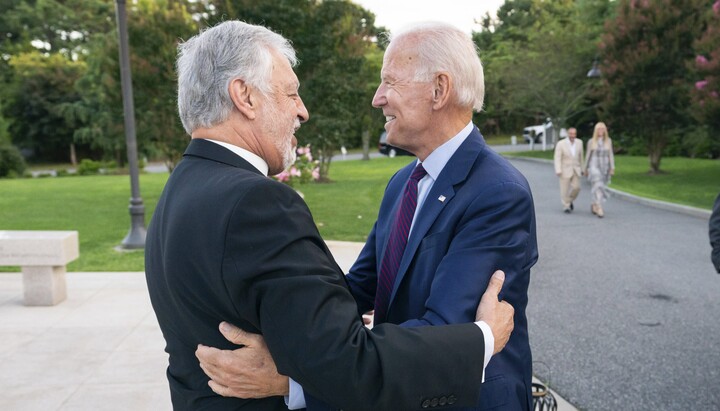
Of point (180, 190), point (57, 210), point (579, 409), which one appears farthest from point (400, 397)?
point (57, 210)

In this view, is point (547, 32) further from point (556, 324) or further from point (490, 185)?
point (490, 185)

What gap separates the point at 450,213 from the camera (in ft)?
6.05

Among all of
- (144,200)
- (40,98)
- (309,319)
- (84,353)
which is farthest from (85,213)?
(40,98)

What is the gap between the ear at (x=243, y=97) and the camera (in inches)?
64.6

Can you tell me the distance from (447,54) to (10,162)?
116 feet

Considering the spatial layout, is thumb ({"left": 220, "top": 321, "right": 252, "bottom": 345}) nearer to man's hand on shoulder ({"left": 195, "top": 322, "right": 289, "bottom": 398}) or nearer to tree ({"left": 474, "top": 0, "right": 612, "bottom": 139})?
man's hand on shoulder ({"left": 195, "top": 322, "right": 289, "bottom": 398})

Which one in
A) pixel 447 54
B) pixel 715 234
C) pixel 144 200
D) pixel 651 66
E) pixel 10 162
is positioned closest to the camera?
pixel 447 54

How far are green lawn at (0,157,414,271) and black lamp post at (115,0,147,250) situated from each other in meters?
0.40

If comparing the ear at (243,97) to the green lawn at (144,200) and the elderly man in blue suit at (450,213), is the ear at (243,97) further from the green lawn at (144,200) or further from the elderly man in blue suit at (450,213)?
the green lawn at (144,200)

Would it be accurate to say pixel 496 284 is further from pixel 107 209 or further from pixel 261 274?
pixel 107 209

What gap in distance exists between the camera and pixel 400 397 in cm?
149

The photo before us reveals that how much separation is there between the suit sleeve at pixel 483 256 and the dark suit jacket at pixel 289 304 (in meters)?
0.10

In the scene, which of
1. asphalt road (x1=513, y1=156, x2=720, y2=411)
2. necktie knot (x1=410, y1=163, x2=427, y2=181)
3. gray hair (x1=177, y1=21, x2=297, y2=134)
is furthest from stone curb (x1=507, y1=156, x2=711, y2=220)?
gray hair (x1=177, y1=21, x2=297, y2=134)

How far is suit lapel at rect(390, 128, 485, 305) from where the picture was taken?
1881mm
